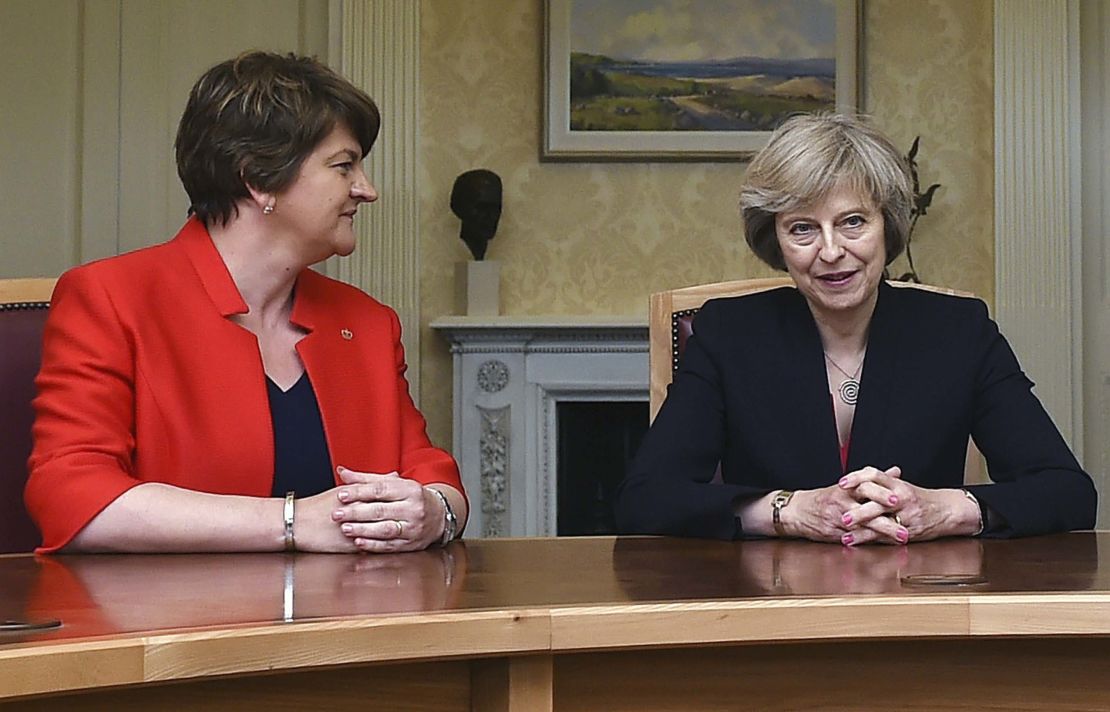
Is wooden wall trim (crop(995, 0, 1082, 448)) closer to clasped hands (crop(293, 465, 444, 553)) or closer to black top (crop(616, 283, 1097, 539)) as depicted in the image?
black top (crop(616, 283, 1097, 539))

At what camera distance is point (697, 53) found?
191 inches

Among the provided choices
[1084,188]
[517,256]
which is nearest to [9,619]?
[517,256]

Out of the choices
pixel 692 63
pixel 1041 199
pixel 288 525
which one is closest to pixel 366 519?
pixel 288 525

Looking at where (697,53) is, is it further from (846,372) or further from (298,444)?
(298,444)

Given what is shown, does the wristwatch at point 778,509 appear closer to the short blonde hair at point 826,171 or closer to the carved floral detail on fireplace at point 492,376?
the short blonde hair at point 826,171

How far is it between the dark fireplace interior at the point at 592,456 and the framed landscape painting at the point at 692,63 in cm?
85

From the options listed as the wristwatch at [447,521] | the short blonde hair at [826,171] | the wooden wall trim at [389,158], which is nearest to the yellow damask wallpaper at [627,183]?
the wooden wall trim at [389,158]

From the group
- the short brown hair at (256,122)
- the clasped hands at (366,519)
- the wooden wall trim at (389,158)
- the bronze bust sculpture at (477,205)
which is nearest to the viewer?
the clasped hands at (366,519)

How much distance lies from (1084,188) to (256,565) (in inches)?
155

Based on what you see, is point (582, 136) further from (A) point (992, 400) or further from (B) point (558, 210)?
(A) point (992, 400)

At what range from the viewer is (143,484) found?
5.86ft

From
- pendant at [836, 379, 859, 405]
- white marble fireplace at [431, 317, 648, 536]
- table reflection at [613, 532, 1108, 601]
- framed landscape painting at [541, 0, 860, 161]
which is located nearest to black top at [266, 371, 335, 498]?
table reflection at [613, 532, 1108, 601]

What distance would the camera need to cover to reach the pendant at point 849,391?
2193 millimetres

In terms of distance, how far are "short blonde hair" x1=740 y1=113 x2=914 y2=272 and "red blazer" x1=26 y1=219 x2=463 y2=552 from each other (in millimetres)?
618
